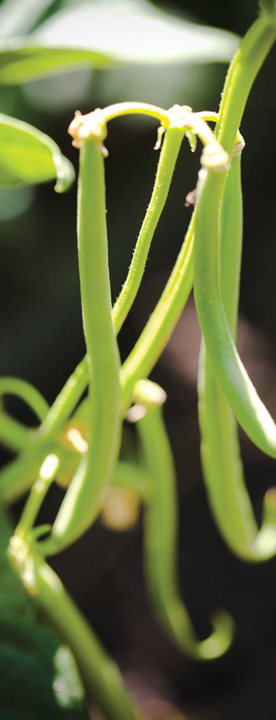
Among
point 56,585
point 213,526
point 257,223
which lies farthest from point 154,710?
point 257,223

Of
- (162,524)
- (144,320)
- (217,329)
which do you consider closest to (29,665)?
(162,524)

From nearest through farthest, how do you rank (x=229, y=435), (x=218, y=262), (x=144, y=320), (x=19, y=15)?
(x=218, y=262) → (x=229, y=435) → (x=19, y=15) → (x=144, y=320)

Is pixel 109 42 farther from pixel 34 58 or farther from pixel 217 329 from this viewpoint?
pixel 217 329

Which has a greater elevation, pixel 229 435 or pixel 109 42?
pixel 109 42

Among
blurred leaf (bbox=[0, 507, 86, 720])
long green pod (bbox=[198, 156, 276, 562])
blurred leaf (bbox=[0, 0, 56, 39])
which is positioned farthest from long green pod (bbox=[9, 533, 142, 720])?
blurred leaf (bbox=[0, 0, 56, 39])

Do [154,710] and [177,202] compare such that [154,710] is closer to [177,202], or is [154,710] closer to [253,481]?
[253,481]

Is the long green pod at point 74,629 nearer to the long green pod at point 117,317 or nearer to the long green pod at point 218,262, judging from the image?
the long green pod at point 117,317
